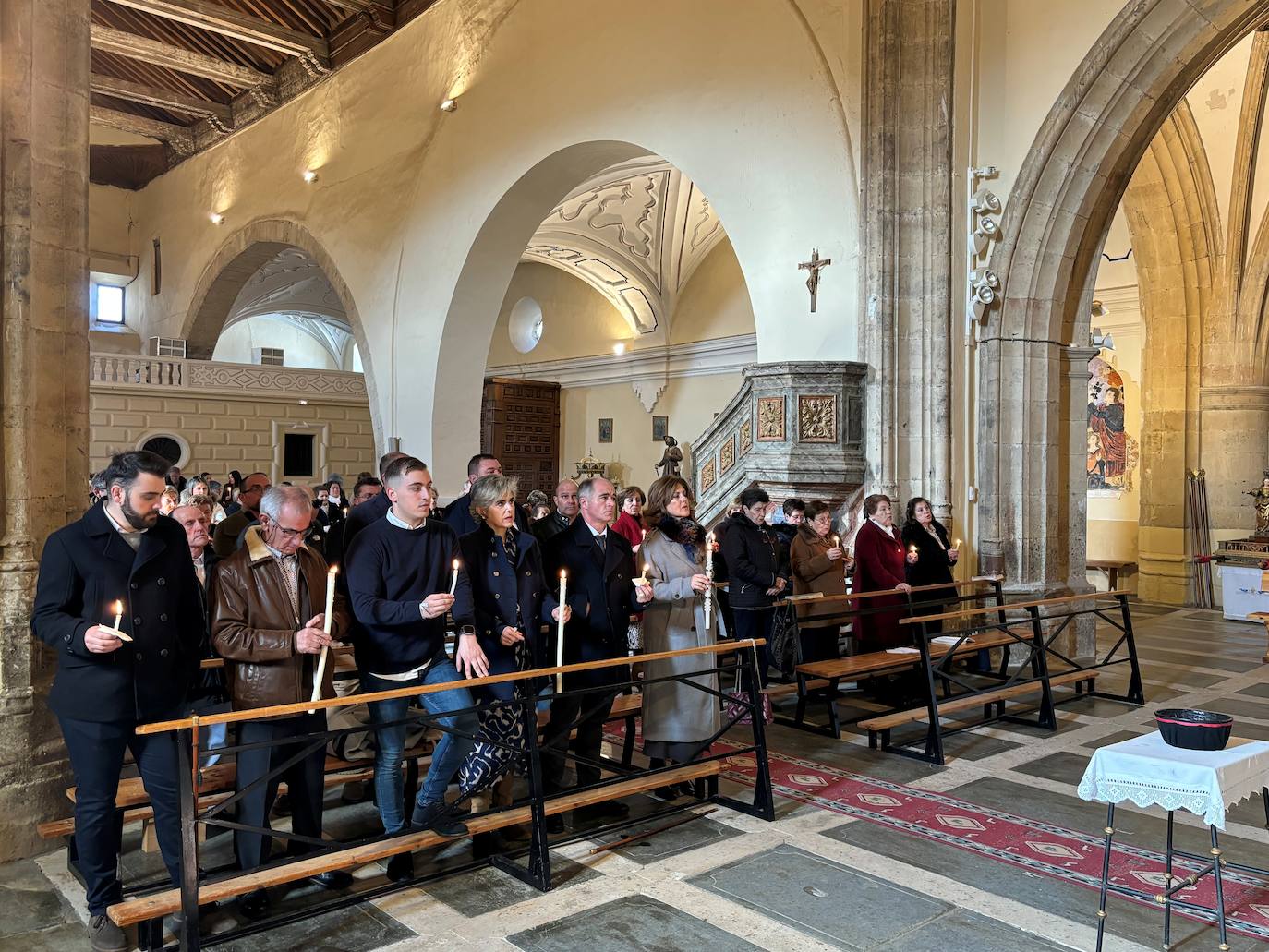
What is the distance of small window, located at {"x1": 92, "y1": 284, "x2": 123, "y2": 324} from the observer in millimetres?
21812

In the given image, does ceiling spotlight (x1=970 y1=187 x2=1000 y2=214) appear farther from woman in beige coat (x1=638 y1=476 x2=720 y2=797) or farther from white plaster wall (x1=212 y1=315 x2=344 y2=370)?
white plaster wall (x1=212 y1=315 x2=344 y2=370)

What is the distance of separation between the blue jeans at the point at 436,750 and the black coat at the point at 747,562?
2391 mm

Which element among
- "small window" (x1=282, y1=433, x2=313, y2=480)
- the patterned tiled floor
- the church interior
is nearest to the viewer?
the patterned tiled floor

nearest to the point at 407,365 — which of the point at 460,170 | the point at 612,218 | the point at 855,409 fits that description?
the point at 460,170

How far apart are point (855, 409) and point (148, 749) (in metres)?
5.78

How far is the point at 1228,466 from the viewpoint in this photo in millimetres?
11828

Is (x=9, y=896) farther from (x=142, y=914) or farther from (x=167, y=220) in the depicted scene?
(x=167, y=220)

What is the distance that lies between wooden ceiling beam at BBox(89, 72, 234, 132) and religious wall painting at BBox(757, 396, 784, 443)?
14.1 m

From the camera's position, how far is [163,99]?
17281mm

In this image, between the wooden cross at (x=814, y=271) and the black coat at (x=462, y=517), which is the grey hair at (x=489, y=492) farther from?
the wooden cross at (x=814, y=271)

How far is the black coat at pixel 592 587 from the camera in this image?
425 centimetres

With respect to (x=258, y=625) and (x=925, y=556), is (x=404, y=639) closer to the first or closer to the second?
(x=258, y=625)

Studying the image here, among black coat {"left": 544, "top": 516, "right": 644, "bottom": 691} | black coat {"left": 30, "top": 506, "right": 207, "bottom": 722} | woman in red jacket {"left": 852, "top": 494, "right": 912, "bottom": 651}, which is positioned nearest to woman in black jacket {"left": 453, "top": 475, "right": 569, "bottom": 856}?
black coat {"left": 544, "top": 516, "right": 644, "bottom": 691}

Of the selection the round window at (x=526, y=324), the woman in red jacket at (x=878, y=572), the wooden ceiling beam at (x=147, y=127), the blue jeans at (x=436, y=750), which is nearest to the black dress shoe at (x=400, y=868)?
the blue jeans at (x=436, y=750)
